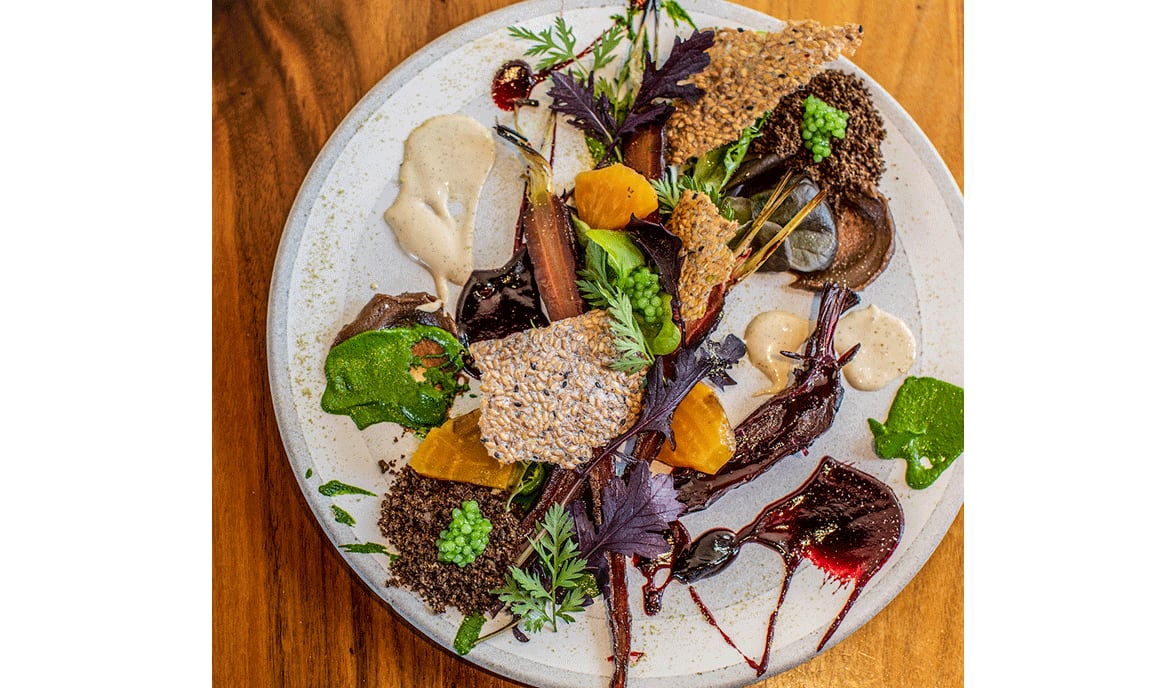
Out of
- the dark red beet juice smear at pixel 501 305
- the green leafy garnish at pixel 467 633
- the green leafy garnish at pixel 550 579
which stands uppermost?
the dark red beet juice smear at pixel 501 305

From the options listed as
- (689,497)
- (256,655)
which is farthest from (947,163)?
(256,655)

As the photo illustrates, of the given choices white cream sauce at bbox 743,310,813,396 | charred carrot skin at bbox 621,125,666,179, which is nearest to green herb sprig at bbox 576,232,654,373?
charred carrot skin at bbox 621,125,666,179

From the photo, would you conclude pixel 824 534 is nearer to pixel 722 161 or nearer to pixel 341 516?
pixel 722 161

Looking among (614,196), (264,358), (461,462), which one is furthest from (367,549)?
(614,196)

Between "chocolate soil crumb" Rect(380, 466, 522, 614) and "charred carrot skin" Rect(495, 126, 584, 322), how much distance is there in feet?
2.12

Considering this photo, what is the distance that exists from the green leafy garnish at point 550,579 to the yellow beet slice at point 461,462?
0.19 meters

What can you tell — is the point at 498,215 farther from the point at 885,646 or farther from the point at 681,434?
the point at 885,646

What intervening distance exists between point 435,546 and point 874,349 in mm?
1610

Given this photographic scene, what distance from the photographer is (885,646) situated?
8.05ft

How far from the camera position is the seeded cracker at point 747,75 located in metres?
2.17

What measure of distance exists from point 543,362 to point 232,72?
4.87 feet

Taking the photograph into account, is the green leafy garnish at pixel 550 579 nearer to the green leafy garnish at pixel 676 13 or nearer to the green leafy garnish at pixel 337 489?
the green leafy garnish at pixel 337 489

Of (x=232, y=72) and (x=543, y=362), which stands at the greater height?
(x=232, y=72)

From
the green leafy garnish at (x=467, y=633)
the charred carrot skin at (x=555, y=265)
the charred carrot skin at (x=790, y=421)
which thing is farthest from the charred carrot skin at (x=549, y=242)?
the green leafy garnish at (x=467, y=633)
